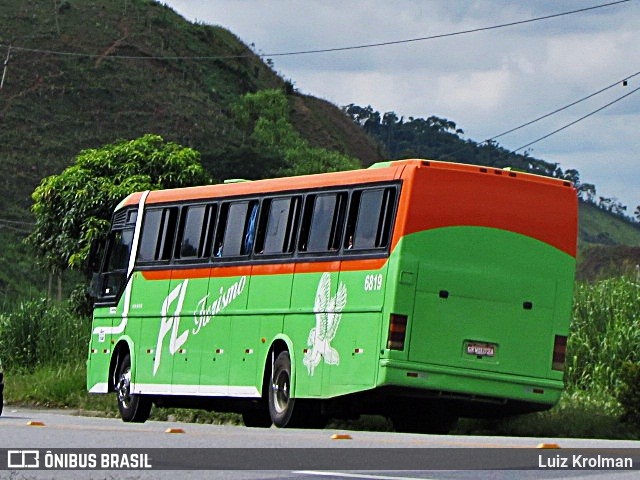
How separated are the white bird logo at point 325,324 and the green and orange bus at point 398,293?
0.02m

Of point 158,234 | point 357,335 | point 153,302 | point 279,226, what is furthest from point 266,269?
point 153,302

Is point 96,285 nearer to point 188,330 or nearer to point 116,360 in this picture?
point 116,360

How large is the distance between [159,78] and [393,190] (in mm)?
105765

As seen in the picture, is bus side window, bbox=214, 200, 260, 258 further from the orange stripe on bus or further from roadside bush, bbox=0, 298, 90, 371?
roadside bush, bbox=0, 298, 90, 371

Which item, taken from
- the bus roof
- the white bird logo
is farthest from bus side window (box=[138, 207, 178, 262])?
the white bird logo

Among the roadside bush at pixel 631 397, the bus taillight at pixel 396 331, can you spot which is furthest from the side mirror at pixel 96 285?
the roadside bush at pixel 631 397

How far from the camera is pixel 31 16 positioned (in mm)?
129125

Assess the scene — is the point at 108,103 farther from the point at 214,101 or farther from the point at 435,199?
the point at 435,199

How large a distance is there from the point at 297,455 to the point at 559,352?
25.6 feet

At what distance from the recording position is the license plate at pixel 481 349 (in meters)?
19.9

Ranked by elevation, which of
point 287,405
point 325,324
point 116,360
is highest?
point 325,324

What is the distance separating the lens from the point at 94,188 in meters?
37.1

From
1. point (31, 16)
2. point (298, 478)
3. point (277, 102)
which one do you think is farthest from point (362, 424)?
point (31, 16)

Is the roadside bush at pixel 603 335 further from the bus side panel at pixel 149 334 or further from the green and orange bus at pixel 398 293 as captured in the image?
the bus side panel at pixel 149 334
